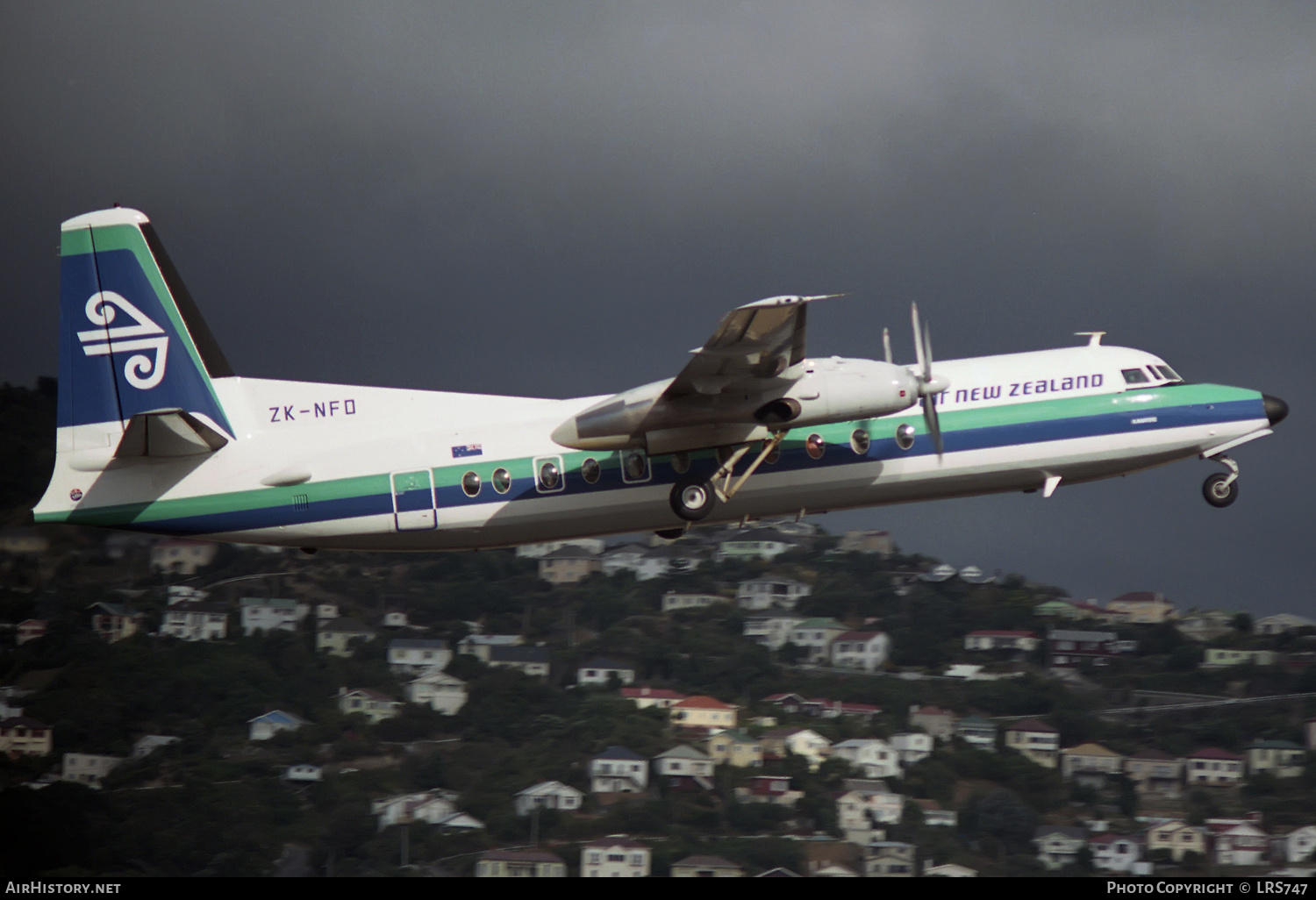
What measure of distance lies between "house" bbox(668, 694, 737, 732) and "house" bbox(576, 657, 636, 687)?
10.4 ft

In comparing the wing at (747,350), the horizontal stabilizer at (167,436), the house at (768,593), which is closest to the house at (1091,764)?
the house at (768,593)

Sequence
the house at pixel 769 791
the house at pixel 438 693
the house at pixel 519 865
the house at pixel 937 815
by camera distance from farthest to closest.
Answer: the house at pixel 438 693, the house at pixel 937 815, the house at pixel 769 791, the house at pixel 519 865

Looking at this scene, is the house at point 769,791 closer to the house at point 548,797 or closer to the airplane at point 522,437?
the house at point 548,797

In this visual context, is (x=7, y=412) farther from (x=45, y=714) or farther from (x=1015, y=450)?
(x=1015, y=450)

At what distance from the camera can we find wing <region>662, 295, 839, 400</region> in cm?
1797

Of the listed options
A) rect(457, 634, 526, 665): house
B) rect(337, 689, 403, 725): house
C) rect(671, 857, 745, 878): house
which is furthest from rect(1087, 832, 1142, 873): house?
rect(337, 689, 403, 725): house

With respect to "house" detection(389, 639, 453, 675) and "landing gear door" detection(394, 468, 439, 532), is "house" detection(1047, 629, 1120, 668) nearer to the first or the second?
"house" detection(389, 639, 453, 675)

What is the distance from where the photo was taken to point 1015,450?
21.0 meters

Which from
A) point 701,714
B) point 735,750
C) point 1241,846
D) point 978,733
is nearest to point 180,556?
point 735,750

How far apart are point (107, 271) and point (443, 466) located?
5.66 meters

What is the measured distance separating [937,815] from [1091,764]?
7697 mm

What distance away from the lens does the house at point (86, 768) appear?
4228cm

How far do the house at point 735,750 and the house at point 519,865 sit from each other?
7553 mm

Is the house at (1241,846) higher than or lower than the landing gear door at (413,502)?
lower
